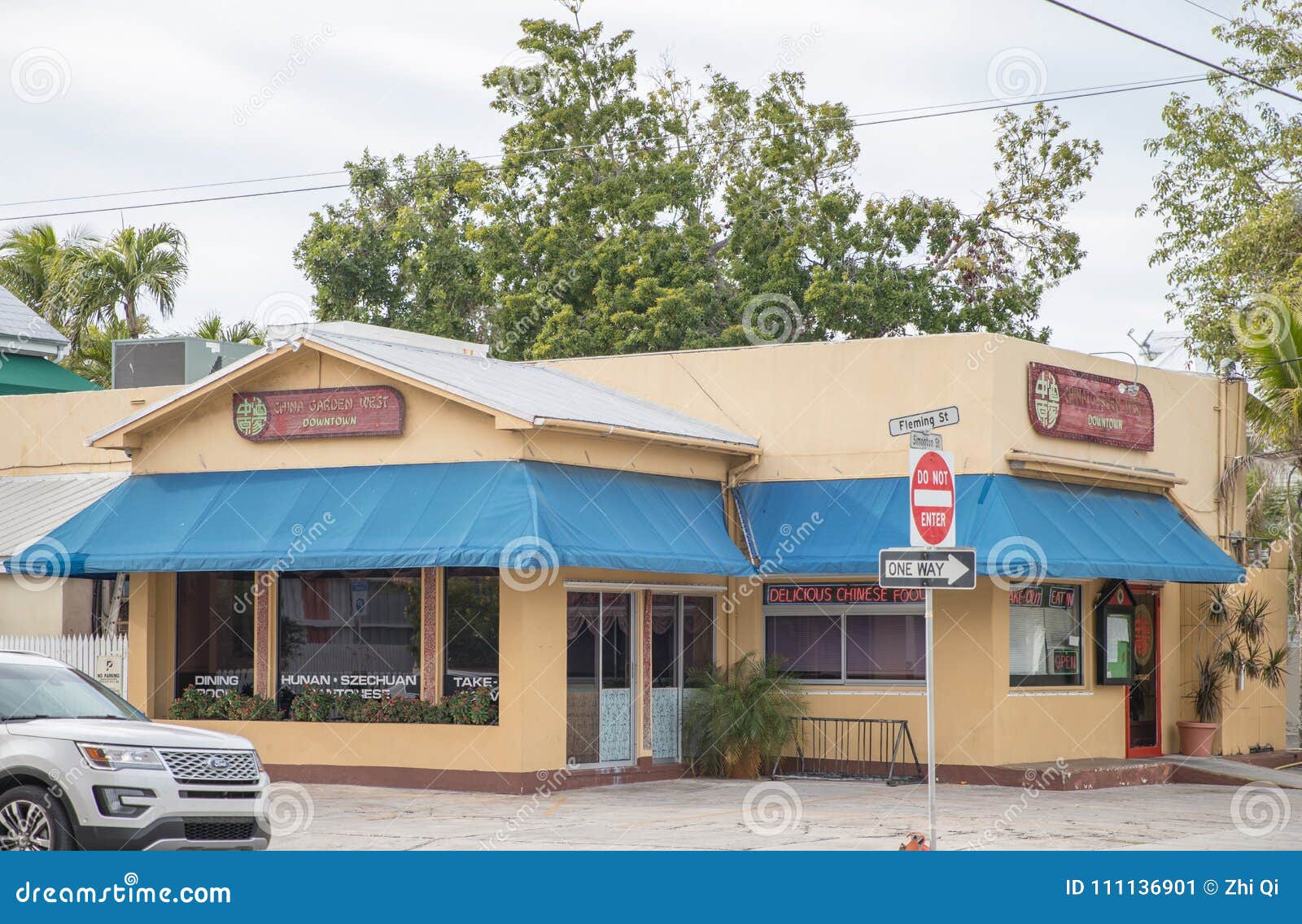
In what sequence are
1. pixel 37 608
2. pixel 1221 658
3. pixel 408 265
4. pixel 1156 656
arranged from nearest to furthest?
pixel 37 608 → pixel 1156 656 → pixel 1221 658 → pixel 408 265

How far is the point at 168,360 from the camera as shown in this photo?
90.0 feet

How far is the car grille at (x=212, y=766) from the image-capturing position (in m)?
12.0

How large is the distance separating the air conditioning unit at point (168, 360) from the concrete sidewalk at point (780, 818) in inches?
386

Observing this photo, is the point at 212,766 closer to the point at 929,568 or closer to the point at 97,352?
the point at 929,568

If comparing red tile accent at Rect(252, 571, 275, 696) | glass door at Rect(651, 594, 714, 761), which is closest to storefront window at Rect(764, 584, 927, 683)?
glass door at Rect(651, 594, 714, 761)

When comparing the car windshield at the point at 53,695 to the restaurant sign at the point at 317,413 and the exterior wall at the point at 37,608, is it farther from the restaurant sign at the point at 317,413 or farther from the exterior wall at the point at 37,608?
the exterior wall at the point at 37,608

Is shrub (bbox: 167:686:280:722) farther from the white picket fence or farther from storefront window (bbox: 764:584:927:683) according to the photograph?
storefront window (bbox: 764:584:927:683)

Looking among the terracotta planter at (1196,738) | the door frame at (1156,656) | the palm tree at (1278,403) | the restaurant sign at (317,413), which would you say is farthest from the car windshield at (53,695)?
the palm tree at (1278,403)

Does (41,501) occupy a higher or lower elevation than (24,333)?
lower

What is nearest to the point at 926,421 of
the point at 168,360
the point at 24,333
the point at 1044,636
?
the point at 1044,636

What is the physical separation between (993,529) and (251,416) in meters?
9.43

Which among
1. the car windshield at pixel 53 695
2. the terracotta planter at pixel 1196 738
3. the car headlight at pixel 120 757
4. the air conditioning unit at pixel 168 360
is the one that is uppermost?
the air conditioning unit at pixel 168 360

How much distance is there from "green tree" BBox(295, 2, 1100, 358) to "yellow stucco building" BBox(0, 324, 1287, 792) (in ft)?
43.0

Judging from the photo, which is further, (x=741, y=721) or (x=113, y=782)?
(x=741, y=721)
